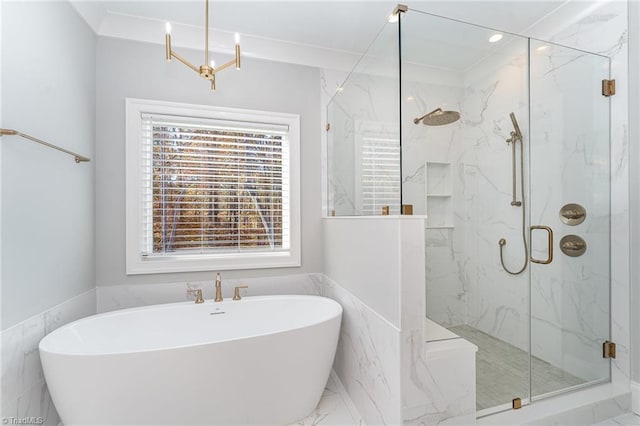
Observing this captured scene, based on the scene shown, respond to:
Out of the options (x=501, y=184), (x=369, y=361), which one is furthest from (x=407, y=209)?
(x=369, y=361)

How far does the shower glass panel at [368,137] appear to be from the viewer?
1453 millimetres

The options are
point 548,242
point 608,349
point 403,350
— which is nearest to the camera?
point 403,350

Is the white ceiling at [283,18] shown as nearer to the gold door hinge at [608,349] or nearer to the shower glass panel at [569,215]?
the shower glass panel at [569,215]

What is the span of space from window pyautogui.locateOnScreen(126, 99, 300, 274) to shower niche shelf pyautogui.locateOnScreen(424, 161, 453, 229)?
120 cm

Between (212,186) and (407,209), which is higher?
(212,186)

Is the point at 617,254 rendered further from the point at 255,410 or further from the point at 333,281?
the point at 255,410

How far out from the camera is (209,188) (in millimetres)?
2248

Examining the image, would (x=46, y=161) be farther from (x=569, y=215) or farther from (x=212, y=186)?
(x=569, y=215)

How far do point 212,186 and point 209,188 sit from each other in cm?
3

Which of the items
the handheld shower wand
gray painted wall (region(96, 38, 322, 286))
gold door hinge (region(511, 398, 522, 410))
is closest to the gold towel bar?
gray painted wall (region(96, 38, 322, 286))

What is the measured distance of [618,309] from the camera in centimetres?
174

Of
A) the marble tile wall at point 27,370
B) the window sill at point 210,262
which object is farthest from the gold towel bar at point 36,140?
the marble tile wall at point 27,370

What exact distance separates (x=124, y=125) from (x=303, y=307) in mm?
1864

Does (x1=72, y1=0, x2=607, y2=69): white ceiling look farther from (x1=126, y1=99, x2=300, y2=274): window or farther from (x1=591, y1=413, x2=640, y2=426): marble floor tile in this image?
(x1=591, y1=413, x2=640, y2=426): marble floor tile
